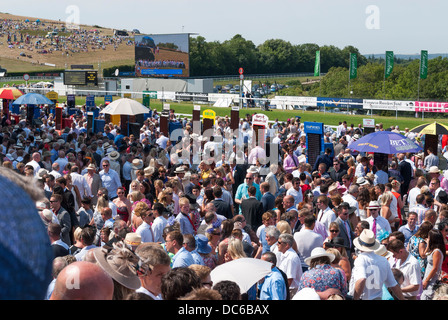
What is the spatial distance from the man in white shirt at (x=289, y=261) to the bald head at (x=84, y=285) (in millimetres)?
4888

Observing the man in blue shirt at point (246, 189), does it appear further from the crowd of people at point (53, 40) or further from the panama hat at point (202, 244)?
the crowd of people at point (53, 40)

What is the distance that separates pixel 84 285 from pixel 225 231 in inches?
228

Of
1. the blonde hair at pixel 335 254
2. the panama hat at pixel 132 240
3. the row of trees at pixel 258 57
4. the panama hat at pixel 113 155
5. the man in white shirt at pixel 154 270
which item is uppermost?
the row of trees at pixel 258 57

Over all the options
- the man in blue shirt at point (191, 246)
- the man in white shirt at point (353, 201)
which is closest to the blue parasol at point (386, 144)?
the man in white shirt at point (353, 201)

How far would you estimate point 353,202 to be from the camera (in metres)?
9.62

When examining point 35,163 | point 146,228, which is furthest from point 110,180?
point 146,228

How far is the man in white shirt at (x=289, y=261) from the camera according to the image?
6598mm

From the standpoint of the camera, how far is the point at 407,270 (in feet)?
21.4

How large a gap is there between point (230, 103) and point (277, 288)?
3938 cm

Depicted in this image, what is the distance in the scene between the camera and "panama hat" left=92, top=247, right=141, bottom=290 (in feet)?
10.8
